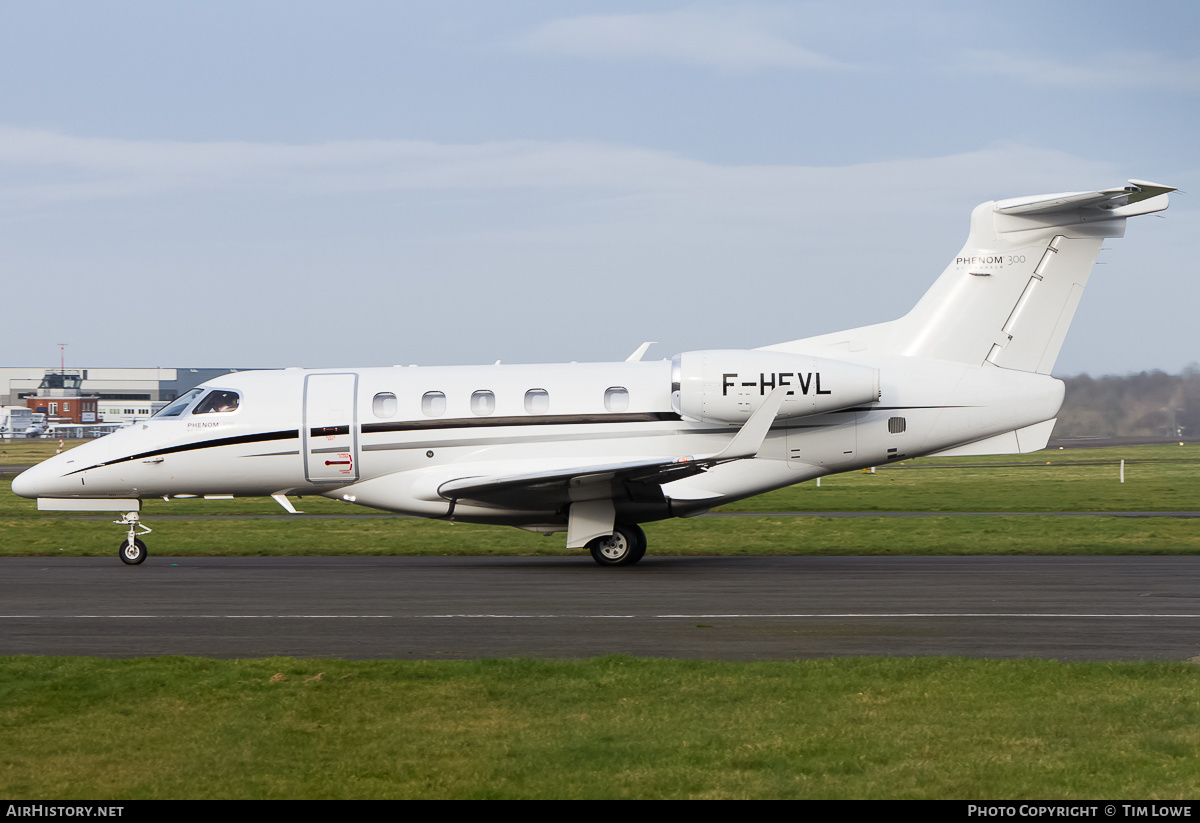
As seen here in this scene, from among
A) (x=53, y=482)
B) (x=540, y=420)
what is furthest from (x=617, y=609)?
(x=53, y=482)

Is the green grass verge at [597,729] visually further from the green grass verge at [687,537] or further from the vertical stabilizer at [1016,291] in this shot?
the green grass verge at [687,537]

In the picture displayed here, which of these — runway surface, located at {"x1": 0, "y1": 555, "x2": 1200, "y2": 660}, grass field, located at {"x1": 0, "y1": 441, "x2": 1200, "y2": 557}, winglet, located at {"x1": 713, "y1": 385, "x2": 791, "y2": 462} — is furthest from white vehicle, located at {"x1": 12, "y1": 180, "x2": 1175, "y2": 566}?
grass field, located at {"x1": 0, "y1": 441, "x2": 1200, "y2": 557}

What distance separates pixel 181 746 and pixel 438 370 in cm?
1372

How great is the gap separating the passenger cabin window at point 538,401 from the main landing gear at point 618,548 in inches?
97.0

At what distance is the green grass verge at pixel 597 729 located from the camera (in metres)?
6.58

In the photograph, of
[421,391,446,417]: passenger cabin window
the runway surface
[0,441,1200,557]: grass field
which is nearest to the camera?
the runway surface

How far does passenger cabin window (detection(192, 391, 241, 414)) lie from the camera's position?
20.8 m

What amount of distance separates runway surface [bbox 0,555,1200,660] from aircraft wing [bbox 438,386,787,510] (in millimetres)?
1273

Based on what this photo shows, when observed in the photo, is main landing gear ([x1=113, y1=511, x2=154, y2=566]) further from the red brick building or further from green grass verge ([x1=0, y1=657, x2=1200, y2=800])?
the red brick building

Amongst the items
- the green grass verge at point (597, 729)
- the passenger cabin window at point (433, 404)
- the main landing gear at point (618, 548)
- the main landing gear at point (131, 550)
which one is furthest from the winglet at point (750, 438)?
the main landing gear at point (131, 550)

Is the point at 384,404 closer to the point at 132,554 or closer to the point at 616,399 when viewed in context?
the point at 616,399

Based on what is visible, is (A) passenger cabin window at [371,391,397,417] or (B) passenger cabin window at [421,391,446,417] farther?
(A) passenger cabin window at [371,391,397,417]

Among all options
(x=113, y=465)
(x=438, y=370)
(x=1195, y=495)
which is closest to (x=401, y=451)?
(x=438, y=370)
